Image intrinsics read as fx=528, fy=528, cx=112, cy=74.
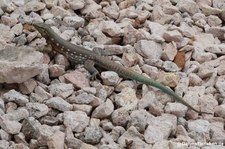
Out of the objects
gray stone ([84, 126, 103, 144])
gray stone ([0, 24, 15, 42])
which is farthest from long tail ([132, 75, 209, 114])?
gray stone ([0, 24, 15, 42])

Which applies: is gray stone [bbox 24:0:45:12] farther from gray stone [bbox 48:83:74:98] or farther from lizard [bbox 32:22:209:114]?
gray stone [bbox 48:83:74:98]

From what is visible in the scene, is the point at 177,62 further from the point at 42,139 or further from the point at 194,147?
the point at 42,139

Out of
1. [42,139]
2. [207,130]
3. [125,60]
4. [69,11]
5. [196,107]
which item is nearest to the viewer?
[42,139]

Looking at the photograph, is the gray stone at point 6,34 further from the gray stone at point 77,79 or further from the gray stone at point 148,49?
the gray stone at point 148,49

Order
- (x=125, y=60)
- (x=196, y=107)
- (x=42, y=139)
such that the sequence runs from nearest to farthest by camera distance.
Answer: (x=42, y=139) < (x=196, y=107) < (x=125, y=60)

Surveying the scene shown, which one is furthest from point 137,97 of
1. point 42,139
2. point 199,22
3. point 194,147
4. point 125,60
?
point 199,22

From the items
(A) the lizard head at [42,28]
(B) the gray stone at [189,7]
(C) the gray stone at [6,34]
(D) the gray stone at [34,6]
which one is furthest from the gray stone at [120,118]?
(B) the gray stone at [189,7]
